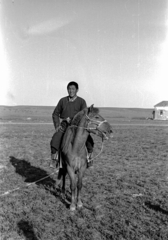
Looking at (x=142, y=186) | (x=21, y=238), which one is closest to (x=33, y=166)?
(x=142, y=186)

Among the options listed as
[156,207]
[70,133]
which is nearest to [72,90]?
[70,133]

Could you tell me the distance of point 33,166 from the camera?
1261 cm

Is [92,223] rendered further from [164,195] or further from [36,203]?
[164,195]

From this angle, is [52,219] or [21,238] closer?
[21,238]

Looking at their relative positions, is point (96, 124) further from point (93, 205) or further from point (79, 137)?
point (93, 205)

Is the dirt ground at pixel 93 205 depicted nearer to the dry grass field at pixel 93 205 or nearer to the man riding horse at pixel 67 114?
the dry grass field at pixel 93 205

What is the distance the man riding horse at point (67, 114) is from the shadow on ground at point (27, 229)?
1.95m

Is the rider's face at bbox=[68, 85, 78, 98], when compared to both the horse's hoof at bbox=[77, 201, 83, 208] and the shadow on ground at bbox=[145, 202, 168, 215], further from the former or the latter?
the shadow on ground at bbox=[145, 202, 168, 215]

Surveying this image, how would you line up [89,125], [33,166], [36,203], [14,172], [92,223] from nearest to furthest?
[92,223], [89,125], [36,203], [14,172], [33,166]

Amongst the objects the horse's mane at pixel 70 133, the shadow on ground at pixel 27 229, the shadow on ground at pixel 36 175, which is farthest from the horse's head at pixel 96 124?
the shadow on ground at pixel 27 229

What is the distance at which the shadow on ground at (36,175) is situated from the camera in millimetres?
8322

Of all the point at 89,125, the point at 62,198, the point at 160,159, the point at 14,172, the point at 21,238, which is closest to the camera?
the point at 21,238

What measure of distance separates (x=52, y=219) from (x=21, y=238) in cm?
109

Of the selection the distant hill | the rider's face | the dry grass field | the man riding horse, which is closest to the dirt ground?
the dry grass field
